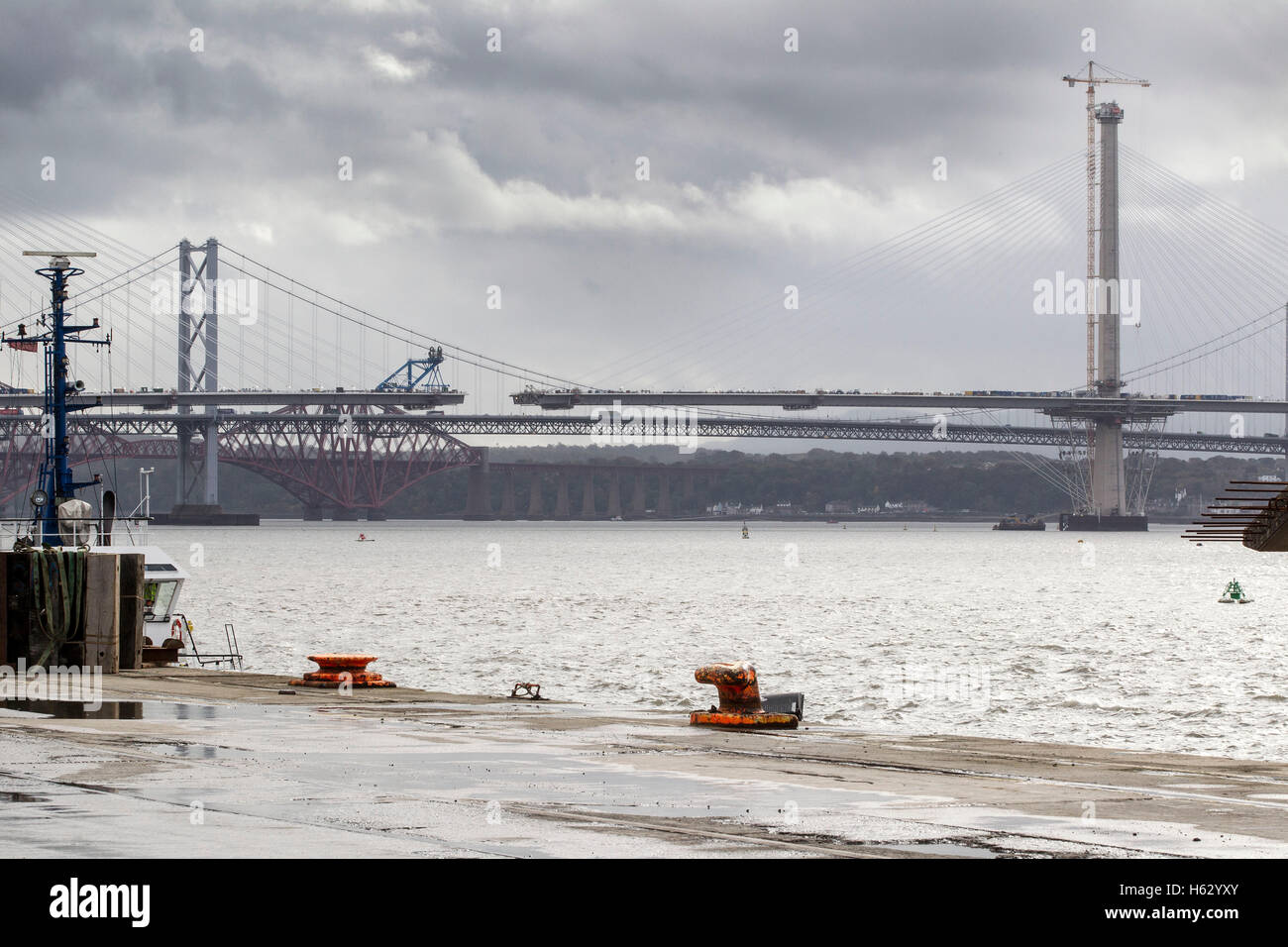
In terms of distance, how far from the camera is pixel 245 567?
359 ft

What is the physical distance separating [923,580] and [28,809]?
88.7m

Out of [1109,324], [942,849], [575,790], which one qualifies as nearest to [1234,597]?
[575,790]

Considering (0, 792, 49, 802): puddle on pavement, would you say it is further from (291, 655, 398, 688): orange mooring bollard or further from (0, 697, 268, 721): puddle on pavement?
(291, 655, 398, 688): orange mooring bollard

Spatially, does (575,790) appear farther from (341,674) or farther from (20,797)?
(341,674)

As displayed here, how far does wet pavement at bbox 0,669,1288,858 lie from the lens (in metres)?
11.2

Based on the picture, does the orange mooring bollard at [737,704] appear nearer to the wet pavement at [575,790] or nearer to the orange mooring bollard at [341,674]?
the wet pavement at [575,790]

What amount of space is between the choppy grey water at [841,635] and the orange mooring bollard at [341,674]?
181 inches

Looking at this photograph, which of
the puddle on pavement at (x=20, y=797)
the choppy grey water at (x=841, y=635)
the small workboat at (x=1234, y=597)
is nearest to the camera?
the puddle on pavement at (x=20, y=797)

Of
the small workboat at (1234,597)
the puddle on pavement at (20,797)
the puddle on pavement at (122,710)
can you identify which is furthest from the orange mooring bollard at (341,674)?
the small workboat at (1234,597)

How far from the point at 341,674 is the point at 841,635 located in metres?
29.0

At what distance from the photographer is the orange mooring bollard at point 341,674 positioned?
89.6ft

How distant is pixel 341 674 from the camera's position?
27531 mm

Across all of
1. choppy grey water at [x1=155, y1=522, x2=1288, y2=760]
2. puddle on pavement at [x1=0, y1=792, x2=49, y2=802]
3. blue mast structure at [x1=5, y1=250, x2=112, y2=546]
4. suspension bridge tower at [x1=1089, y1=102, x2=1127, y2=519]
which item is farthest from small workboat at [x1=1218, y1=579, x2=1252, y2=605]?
suspension bridge tower at [x1=1089, y1=102, x2=1127, y2=519]
